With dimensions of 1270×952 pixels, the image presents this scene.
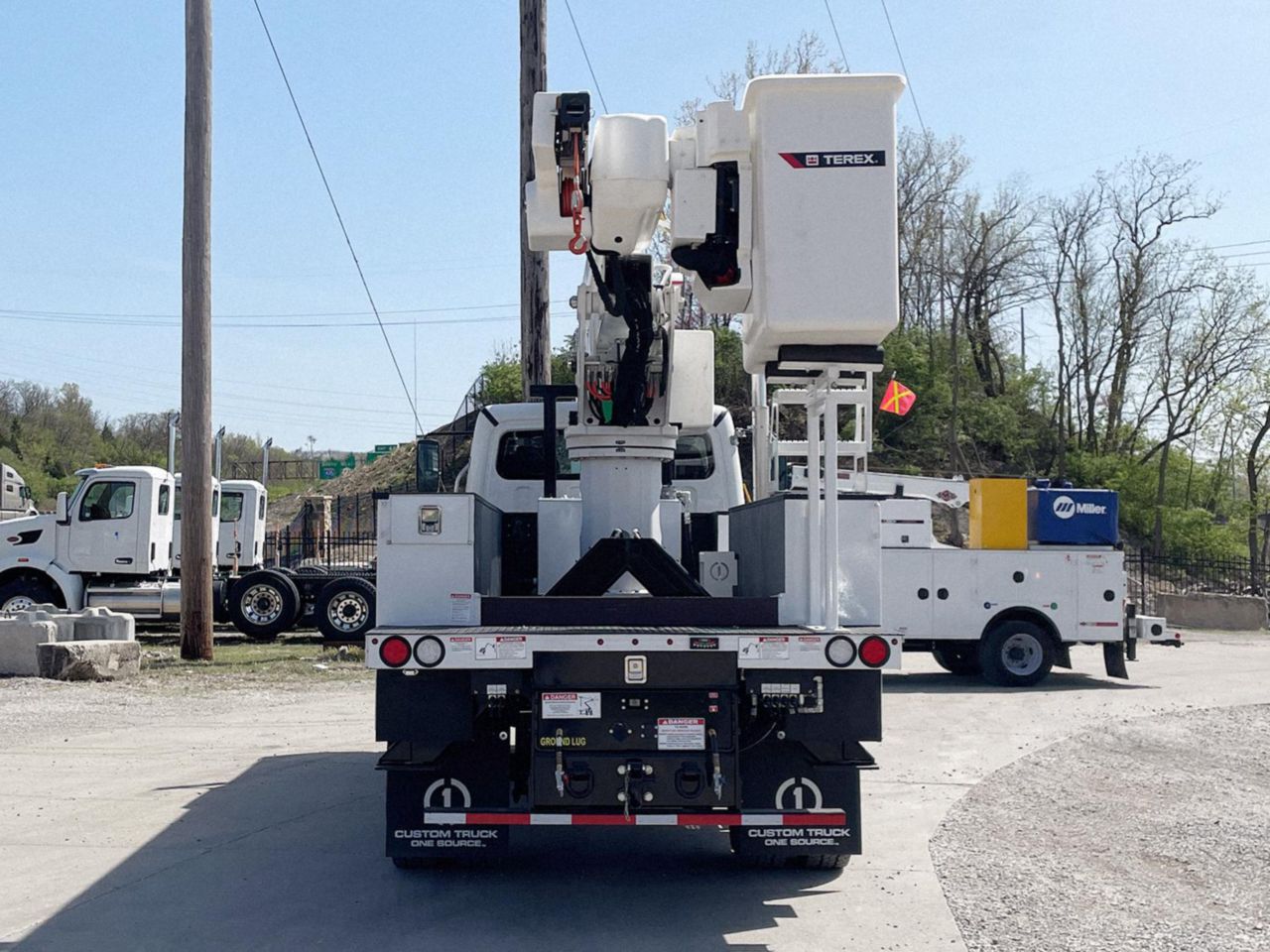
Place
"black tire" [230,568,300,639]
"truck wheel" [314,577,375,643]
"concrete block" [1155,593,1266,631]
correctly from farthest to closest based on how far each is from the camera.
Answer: "concrete block" [1155,593,1266,631] → "black tire" [230,568,300,639] → "truck wheel" [314,577,375,643]

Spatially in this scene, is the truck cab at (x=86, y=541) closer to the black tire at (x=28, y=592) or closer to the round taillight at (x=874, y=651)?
the black tire at (x=28, y=592)

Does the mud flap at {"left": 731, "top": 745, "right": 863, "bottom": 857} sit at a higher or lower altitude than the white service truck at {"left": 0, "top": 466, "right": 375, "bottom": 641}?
lower

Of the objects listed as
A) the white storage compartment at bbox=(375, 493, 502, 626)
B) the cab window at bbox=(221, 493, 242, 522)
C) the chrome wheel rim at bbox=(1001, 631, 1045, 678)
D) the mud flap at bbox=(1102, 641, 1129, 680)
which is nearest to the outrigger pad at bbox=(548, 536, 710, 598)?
the white storage compartment at bbox=(375, 493, 502, 626)

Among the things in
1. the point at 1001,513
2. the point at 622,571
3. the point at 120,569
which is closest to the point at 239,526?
the point at 120,569

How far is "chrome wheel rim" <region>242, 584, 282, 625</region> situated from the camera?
21250 mm

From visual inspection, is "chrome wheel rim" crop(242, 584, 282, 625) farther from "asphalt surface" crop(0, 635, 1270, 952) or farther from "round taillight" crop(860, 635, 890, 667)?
"round taillight" crop(860, 635, 890, 667)

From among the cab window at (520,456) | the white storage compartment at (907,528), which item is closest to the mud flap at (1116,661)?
the white storage compartment at (907,528)

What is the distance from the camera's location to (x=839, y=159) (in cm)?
617

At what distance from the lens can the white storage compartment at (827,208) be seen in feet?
20.0

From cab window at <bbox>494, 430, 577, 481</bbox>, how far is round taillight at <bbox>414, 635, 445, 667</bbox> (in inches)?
140

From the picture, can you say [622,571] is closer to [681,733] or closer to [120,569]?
[681,733]

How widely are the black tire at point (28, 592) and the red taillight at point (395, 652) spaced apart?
1717 centimetres

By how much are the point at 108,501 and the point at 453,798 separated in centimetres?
1751

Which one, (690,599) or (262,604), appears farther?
(262,604)
